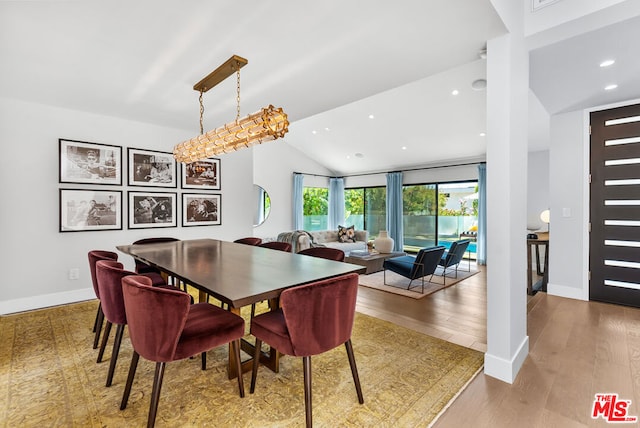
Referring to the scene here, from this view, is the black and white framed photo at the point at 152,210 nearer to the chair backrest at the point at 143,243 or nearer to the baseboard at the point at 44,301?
the chair backrest at the point at 143,243

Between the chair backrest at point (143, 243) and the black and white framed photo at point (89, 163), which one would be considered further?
the black and white framed photo at point (89, 163)

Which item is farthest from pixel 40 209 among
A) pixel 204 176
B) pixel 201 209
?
pixel 204 176

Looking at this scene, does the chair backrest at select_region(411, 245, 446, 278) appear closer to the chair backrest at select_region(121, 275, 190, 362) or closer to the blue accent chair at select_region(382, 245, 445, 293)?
the blue accent chair at select_region(382, 245, 445, 293)

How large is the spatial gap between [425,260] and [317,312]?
3.25 m

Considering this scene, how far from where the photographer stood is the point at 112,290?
77.1 inches

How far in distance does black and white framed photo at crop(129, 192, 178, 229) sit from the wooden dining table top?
1403 millimetres

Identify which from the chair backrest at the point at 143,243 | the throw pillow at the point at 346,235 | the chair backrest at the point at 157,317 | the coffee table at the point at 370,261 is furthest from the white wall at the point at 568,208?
the chair backrest at the point at 143,243

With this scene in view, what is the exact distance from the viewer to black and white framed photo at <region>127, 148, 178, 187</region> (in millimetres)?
4191

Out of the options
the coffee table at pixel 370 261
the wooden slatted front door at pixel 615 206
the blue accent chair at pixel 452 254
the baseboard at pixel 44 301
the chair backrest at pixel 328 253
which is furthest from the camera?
the coffee table at pixel 370 261

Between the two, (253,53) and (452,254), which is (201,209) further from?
(452,254)

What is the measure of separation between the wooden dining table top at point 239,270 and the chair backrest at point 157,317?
17cm

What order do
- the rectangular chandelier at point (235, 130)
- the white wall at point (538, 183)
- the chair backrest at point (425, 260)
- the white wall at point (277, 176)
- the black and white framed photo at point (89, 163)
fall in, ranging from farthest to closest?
the white wall at point (277, 176) < the white wall at point (538, 183) < the chair backrest at point (425, 260) < the black and white framed photo at point (89, 163) < the rectangular chandelier at point (235, 130)

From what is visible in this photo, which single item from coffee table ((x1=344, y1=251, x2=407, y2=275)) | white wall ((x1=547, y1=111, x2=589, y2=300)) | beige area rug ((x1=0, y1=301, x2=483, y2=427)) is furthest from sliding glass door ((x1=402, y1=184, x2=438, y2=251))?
beige area rug ((x1=0, y1=301, x2=483, y2=427))

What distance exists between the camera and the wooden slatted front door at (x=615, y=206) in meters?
3.52
